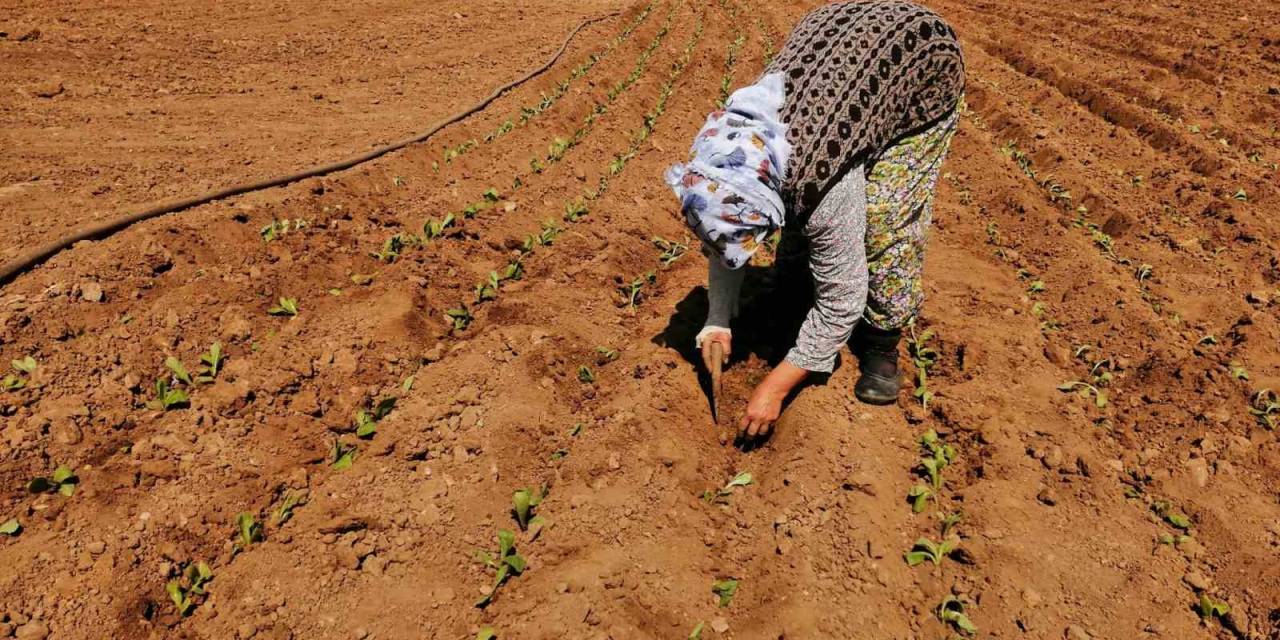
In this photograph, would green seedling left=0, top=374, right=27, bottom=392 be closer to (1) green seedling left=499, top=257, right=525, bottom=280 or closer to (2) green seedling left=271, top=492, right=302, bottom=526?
(2) green seedling left=271, top=492, right=302, bottom=526

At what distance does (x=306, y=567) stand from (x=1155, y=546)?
9.44ft

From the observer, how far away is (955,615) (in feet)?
7.45

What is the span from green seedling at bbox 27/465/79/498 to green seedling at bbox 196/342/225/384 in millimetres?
582

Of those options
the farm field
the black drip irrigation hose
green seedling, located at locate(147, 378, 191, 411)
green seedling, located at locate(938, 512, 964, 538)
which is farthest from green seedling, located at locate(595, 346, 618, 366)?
the black drip irrigation hose

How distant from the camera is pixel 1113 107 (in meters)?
6.46

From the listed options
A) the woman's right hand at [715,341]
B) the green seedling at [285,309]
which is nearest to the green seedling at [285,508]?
the green seedling at [285,309]

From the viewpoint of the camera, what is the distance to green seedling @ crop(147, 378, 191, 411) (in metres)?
2.90

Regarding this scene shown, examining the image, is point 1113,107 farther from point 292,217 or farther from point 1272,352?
point 292,217

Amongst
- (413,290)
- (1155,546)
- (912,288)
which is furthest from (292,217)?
(1155,546)

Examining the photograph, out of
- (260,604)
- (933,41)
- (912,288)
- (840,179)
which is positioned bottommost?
(260,604)

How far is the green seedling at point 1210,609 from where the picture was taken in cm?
229

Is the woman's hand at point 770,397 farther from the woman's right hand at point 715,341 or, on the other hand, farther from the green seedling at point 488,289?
the green seedling at point 488,289

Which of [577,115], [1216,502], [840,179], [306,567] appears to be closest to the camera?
[840,179]

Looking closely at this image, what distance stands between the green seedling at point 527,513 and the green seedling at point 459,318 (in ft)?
3.79
